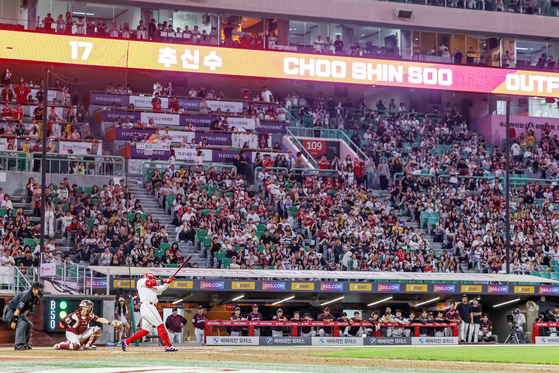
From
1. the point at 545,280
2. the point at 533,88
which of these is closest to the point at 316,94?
the point at 533,88

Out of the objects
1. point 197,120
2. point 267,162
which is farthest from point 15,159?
point 267,162

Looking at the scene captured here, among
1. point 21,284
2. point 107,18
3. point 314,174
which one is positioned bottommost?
point 21,284

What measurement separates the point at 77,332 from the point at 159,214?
45.7ft

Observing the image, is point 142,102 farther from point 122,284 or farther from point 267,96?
point 122,284

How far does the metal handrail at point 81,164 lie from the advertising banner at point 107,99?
21.2ft

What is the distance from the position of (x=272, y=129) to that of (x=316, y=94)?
7.60 m

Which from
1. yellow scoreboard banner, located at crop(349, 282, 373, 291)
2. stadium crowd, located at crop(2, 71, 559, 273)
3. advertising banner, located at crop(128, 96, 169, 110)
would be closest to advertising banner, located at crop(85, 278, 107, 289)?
stadium crowd, located at crop(2, 71, 559, 273)

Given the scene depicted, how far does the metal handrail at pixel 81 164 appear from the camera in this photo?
105 ft

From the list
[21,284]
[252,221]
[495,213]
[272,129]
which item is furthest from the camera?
[272,129]

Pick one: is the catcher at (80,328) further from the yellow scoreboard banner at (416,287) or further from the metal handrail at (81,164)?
the metal handrail at (81,164)

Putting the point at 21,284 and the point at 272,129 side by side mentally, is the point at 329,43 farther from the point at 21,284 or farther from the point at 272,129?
the point at 21,284

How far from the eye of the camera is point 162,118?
38.4m

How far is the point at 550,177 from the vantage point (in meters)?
42.2

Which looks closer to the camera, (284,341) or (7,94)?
(284,341)
